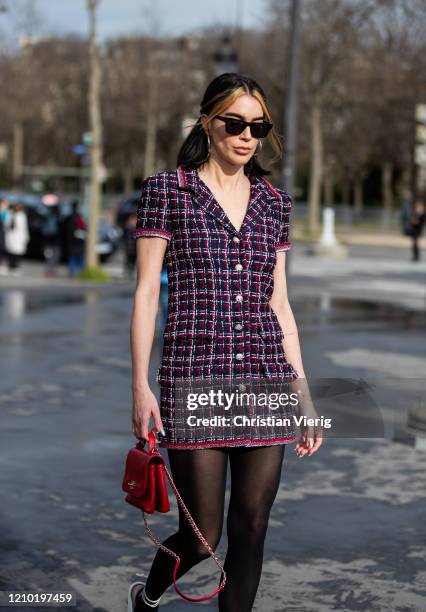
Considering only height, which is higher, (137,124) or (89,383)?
(137,124)

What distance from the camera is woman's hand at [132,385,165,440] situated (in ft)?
12.1

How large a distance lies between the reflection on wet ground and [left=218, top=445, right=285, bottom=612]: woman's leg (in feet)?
3.57

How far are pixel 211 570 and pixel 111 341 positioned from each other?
9.35 meters

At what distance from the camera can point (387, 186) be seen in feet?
219

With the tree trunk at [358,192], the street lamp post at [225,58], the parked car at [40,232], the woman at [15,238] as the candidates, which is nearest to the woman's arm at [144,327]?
the street lamp post at [225,58]

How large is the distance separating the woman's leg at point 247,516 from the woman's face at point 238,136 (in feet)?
2.79

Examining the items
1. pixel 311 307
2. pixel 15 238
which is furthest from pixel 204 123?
pixel 15 238

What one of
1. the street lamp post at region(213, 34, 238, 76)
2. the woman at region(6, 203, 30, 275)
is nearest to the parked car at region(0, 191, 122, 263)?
the woman at region(6, 203, 30, 275)

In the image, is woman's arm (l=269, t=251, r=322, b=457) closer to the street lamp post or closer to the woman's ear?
the woman's ear

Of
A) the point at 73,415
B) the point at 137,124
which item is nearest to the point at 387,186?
the point at 137,124

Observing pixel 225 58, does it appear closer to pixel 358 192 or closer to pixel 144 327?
pixel 144 327

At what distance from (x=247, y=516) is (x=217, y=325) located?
0.55 m

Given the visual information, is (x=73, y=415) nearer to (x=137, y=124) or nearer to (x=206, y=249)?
(x=206, y=249)

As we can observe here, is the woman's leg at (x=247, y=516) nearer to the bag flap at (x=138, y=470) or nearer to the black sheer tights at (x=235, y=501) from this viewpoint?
the black sheer tights at (x=235, y=501)
